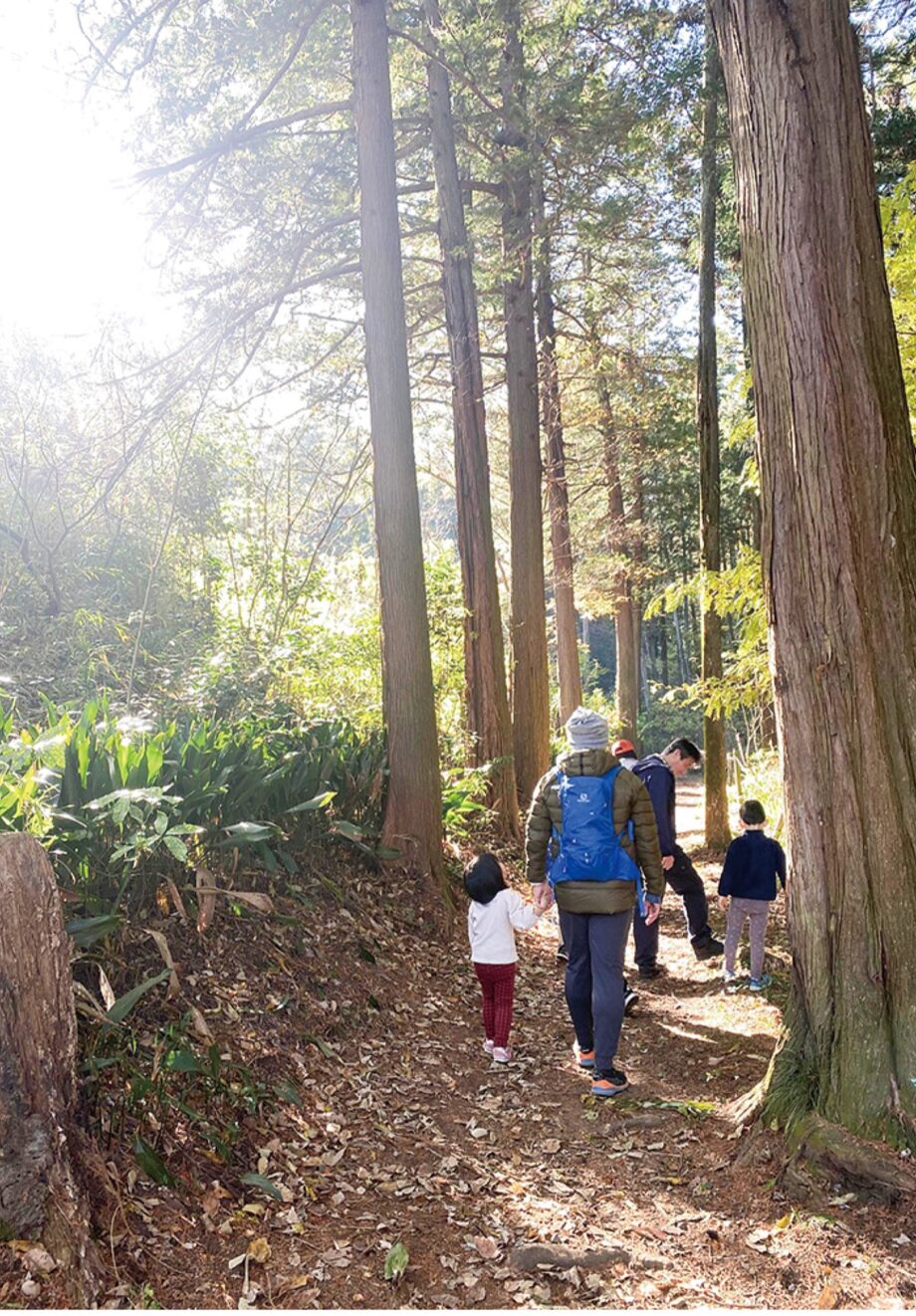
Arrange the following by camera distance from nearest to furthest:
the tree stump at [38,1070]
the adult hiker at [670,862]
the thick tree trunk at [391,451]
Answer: the tree stump at [38,1070] → the adult hiker at [670,862] → the thick tree trunk at [391,451]

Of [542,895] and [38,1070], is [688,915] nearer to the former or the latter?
[542,895]

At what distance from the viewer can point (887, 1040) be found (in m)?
3.59

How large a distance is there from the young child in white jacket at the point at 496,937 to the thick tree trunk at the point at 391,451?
2099 mm

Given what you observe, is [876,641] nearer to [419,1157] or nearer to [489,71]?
[419,1157]

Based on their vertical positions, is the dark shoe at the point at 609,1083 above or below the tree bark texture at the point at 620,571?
below

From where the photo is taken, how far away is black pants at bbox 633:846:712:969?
23.5ft

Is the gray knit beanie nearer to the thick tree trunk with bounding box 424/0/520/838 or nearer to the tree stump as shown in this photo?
the tree stump

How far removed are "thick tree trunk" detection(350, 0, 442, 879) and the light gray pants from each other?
7.75ft

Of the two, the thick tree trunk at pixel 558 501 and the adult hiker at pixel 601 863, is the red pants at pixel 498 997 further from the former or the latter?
the thick tree trunk at pixel 558 501

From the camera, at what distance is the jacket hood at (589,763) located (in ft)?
16.4

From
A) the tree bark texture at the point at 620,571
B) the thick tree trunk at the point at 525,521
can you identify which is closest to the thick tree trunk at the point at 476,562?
the thick tree trunk at the point at 525,521

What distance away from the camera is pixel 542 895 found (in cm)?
519

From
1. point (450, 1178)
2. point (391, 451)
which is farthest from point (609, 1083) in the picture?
point (391, 451)

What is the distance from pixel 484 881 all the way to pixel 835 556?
2739 mm
